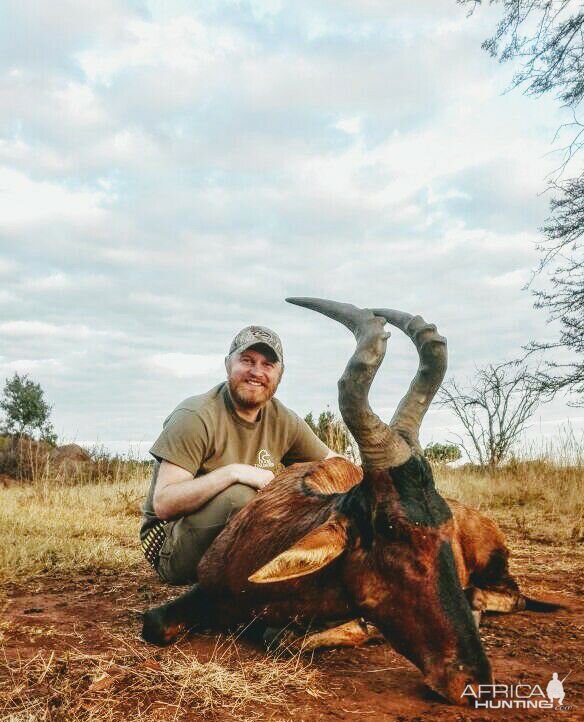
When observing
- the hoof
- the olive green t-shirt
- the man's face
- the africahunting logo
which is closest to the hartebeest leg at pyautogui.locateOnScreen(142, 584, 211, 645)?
the hoof

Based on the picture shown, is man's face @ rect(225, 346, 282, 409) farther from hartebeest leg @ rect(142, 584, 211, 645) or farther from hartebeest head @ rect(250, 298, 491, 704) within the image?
hartebeest head @ rect(250, 298, 491, 704)

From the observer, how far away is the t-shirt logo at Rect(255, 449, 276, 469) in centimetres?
514

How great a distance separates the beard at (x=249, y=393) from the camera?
16.2ft

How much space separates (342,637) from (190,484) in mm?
1352

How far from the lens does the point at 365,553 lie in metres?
3.25

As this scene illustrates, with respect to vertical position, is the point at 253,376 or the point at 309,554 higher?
the point at 253,376

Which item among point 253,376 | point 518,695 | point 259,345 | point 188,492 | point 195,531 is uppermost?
point 259,345

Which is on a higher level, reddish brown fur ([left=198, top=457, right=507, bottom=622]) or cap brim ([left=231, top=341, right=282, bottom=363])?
cap brim ([left=231, top=341, right=282, bottom=363])

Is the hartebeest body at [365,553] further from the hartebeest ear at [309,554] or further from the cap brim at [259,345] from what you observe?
the cap brim at [259,345]

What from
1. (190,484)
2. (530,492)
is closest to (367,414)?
(190,484)

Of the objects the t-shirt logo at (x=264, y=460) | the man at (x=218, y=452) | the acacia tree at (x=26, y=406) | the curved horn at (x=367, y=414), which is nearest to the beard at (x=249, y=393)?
the man at (x=218, y=452)

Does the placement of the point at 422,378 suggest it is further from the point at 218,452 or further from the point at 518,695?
the point at 218,452

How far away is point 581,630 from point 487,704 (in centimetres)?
159

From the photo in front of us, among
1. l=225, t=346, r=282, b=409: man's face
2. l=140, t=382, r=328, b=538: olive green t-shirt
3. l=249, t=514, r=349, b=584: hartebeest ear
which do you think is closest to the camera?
l=249, t=514, r=349, b=584: hartebeest ear
